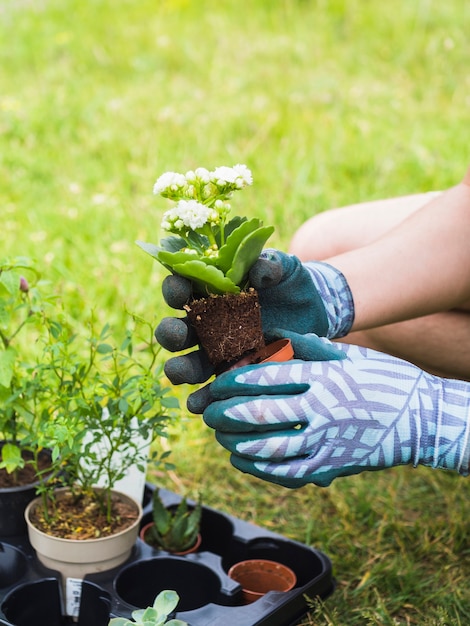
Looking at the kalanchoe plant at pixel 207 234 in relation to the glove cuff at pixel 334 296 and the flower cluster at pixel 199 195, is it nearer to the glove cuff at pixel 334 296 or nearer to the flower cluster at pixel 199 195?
the flower cluster at pixel 199 195

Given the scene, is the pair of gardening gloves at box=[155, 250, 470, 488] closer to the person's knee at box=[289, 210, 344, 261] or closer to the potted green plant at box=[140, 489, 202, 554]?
the potted green plant at box=[140, 489, 202, 554]

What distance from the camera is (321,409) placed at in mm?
1291

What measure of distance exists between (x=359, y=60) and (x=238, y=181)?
4121 millimetres

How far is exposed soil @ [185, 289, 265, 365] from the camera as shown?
51.8 inches

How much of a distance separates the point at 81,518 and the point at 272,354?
1.81 ft

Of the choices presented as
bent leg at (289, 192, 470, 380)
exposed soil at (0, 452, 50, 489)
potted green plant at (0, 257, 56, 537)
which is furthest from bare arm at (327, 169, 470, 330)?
exposed soil at (0, 452, 50, 489)

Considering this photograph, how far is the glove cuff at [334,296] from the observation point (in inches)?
64.0

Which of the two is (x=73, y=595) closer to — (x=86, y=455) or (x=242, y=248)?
(x=86, y=455)

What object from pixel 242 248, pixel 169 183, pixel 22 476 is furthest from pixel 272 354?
pixel 22 476

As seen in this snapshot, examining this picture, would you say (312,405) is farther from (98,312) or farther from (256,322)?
(98,312)

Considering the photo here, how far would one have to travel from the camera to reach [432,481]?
2242 millimetres

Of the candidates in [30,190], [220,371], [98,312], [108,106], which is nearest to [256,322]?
[220,371]

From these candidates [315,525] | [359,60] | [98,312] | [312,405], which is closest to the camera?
[312,405]

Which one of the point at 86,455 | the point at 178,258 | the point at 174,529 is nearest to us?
the point at 178,258
